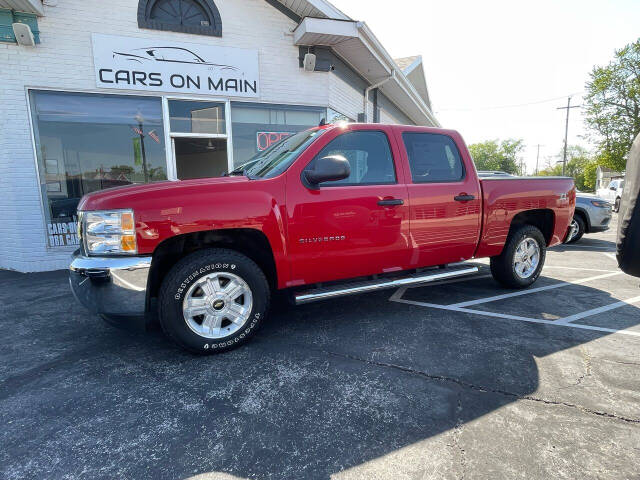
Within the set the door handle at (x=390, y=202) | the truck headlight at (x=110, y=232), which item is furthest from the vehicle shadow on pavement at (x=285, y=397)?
the door handle at (x=390, y=202)

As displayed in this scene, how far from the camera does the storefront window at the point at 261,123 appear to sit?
7883mm

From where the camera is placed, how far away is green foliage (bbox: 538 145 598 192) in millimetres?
70688

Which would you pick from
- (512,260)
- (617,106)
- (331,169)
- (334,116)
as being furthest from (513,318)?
(617,106)

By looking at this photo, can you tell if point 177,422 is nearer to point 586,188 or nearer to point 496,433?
point 496,433

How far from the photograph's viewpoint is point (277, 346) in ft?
10.3

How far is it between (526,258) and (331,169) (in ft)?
11.1

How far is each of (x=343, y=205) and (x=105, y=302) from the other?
2.13m

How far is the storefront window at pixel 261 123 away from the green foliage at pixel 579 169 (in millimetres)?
79889

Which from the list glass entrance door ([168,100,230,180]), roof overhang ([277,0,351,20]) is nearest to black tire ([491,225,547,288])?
roof overhang ([277,0,351,20])

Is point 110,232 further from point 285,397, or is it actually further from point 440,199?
point 440,199

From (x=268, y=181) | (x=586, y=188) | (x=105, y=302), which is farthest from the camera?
(x=586, y=188)

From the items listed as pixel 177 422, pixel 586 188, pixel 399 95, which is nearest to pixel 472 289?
pixel 177 422

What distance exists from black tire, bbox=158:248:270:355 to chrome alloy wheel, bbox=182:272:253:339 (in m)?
0.03

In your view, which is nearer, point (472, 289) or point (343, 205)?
point (343, 205)
